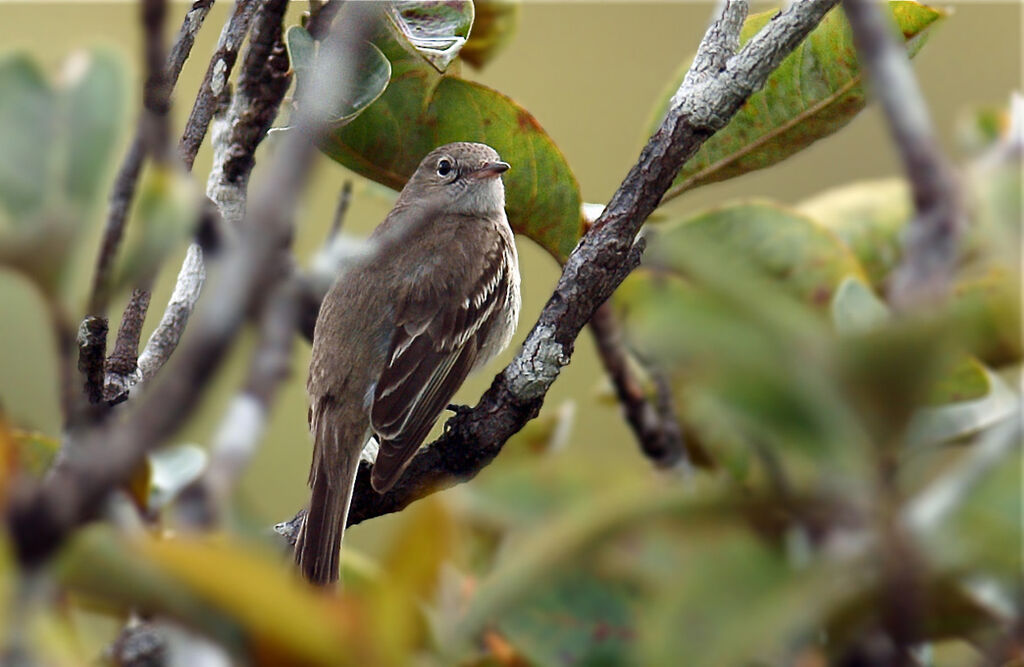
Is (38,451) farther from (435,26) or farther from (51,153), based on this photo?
(435,26)

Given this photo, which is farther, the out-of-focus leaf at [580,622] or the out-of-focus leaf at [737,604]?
the out-of-focus leaf at [580,622]

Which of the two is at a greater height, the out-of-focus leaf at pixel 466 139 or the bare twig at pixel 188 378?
the bare twig at pixel 188 378

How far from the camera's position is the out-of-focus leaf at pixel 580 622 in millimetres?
807

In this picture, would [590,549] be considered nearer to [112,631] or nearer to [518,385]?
[112,631]

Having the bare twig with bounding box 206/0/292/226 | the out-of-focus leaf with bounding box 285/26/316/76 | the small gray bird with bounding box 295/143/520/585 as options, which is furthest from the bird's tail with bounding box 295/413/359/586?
the out-of-focus leaf with bounding box 285/26/316/76

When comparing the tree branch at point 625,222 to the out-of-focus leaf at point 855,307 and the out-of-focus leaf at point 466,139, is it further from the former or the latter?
the out-of-focus leaf at point 855,307

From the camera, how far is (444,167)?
319 centimetres

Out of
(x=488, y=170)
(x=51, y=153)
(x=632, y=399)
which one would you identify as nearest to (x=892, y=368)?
(x=51, y=153)

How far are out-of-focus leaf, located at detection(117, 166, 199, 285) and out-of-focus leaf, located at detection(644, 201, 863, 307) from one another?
4.30 ft

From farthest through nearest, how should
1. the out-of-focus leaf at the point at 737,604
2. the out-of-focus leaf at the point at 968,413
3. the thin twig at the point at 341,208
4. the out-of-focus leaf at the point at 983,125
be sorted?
1. the thin twig at the point at 341,208
2. the out-of-focus leaf at the point at 983,125
3. the out-of-focus leaf at the point at 968,413
4. the out-of-focus leaf at the point at 737,604

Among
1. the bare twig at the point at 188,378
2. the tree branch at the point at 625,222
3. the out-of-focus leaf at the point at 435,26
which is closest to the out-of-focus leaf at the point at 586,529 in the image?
the bare twig at the point at 188,378

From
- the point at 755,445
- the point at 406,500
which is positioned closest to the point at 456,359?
the point at 406,500

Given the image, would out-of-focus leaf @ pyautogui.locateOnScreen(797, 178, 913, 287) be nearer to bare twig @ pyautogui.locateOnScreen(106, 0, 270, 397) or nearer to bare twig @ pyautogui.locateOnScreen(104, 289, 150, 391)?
bare twig @ pyautogui.locateOnScreen(106, 0, 270, 397)

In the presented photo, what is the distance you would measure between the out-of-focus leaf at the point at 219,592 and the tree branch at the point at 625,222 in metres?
1.00
